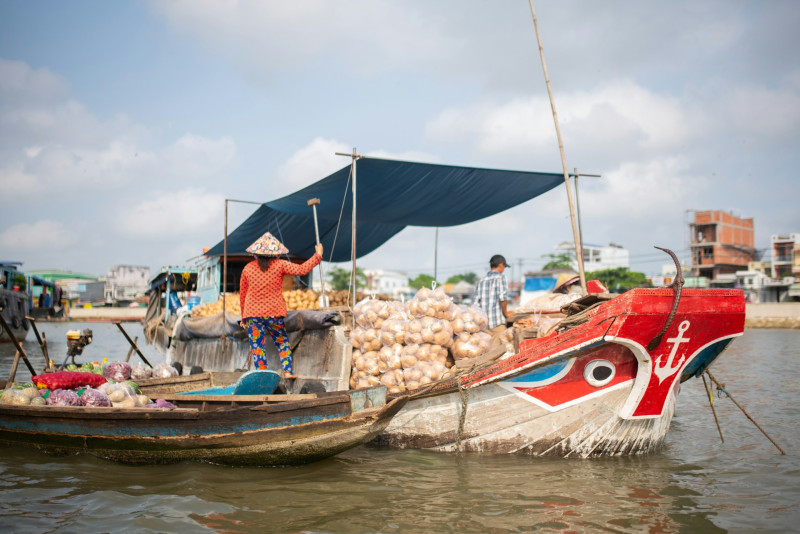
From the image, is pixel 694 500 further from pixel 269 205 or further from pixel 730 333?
pixel 269 205

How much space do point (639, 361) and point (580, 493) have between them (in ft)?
3.48

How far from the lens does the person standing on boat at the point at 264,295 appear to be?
20.4ft

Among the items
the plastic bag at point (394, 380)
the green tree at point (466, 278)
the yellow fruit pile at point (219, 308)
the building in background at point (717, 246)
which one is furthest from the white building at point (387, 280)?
the plastic bag at point (394, 380)

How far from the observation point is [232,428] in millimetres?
4598

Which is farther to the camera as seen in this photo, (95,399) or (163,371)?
(163,371)

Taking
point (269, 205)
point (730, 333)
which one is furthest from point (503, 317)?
point (269, 205)

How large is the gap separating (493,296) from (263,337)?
249 centimetres

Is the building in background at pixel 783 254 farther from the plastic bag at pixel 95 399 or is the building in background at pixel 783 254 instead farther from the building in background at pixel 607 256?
the plastic bag at pixel 95 399

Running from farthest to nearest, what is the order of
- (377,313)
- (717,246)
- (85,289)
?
1. (85,289)
2. (717,246)
3. (377,313)

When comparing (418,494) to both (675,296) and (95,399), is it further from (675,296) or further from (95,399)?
(95,399)

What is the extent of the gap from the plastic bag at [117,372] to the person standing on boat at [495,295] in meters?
4.06

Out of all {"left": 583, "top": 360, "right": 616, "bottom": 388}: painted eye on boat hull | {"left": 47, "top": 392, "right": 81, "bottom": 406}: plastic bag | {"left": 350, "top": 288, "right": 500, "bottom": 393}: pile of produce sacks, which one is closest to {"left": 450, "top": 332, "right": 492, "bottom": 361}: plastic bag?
{"left": 350, "top": 288, "right": 500, "bottom": 393}: pile of produce sacks

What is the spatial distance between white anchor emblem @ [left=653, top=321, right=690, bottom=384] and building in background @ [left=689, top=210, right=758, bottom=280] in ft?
168

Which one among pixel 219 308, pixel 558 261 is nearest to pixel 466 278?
pixel 558 261
